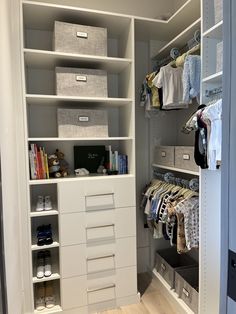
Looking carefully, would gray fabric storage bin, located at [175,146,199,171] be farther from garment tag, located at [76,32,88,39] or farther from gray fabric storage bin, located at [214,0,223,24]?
garment tag, located at [76,32,88,39]

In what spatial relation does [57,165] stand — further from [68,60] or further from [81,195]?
[68,60]

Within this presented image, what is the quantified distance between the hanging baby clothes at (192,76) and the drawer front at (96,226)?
3.36 feet

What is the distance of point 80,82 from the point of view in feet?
6.48

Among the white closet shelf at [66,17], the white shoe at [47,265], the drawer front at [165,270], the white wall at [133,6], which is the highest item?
the white wall at [133,6]

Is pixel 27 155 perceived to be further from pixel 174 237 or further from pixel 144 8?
pixel 144 8

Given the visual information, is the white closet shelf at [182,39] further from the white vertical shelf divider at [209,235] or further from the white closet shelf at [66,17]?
the white closet shelf at [66,17]

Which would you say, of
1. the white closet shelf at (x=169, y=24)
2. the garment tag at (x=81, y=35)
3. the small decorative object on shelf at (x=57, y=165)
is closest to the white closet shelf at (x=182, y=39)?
the white closet shelf at (x=169, y=24)

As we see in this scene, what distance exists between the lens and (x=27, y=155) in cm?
183

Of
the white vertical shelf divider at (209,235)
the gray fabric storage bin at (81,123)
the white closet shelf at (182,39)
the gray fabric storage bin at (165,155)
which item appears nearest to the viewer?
the white vertical shelf divider at (209,235)

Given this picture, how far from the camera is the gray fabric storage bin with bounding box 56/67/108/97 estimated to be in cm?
193

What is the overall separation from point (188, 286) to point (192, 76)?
1.55 metres

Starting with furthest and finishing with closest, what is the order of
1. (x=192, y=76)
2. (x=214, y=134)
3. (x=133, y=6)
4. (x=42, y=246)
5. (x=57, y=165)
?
(x=133, y=6) < (x=57, y=165) < (x=42, y=246) < (x=192, y=76) < (x=214, y=134)

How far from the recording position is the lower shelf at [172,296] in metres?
1.92

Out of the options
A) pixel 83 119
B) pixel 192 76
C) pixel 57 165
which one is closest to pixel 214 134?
pixel 192 76
